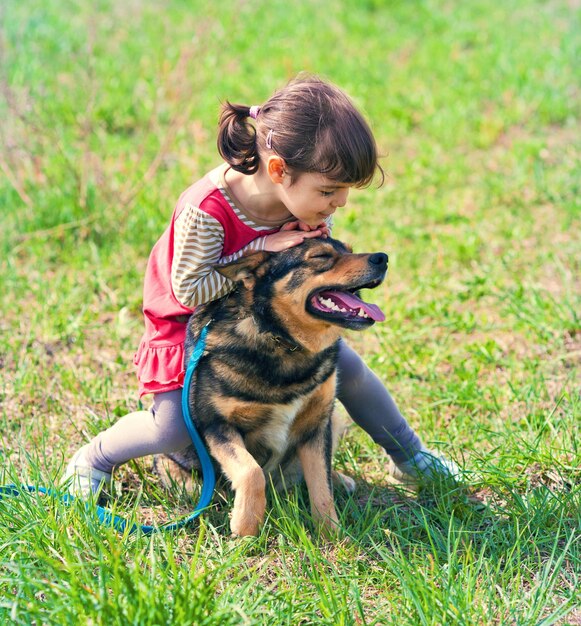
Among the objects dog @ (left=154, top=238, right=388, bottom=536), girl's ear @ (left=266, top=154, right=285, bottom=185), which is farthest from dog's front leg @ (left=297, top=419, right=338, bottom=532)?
girl's ear @ (left=266, top=154, right=285, bottom=185)

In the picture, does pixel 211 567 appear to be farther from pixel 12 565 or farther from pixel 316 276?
pixel 316 276

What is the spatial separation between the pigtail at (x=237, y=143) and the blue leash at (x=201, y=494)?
635mm

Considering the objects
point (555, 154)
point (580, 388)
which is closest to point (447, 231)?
point (555, 154)

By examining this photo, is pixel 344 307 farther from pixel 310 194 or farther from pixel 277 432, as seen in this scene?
pixel 277 432

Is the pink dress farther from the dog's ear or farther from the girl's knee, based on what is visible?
the girl's knee

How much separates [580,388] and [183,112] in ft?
13.6

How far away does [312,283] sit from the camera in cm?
284

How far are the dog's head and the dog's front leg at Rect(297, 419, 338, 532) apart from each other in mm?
486

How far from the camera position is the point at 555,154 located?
6.33 metres

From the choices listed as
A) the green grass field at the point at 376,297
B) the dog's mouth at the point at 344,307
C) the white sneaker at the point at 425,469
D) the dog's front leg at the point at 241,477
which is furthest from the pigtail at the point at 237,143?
the white sneaker at the point at 425,469

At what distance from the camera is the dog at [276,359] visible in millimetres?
2854

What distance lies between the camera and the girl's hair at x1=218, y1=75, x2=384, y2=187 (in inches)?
109

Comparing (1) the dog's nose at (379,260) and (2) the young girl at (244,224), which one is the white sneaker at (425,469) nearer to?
(2) the young girl at (244,224)

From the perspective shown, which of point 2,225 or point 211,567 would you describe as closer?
point 211,567
